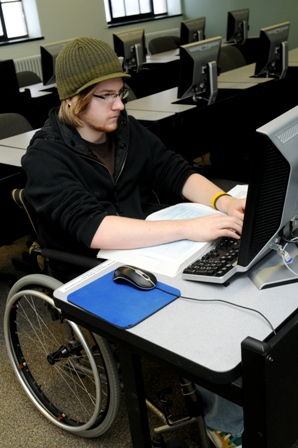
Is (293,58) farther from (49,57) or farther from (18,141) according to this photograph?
(18,141)

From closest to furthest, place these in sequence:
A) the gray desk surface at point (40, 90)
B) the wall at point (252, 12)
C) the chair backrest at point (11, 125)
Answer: the chair backrest at point (11, 125), the gray desk surface at point (40, 90), the wall at point (252, 12)

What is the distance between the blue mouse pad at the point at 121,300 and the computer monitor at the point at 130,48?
376 cm

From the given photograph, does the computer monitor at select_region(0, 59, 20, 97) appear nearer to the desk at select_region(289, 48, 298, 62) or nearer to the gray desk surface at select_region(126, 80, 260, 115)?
the gray desk surface at select_region(126, 80, 260, 115)

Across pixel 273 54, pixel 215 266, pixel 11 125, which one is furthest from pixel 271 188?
pixel 273 54

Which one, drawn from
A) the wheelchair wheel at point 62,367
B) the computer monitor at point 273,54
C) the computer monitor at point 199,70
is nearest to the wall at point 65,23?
the computer monitor at point 273,54

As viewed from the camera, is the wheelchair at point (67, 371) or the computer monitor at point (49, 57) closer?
the wheelchair at point (67, 371)

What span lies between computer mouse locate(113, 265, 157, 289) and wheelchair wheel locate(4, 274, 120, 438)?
28cm

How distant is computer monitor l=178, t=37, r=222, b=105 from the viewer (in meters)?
3.16

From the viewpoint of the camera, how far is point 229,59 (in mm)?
4699

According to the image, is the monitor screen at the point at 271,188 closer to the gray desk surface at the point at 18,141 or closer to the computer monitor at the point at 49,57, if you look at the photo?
the gray desk surface at the point at 18,141

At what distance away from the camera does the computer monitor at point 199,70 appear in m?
3.16

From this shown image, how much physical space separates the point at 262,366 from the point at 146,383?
1.09 m

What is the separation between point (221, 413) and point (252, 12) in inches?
271

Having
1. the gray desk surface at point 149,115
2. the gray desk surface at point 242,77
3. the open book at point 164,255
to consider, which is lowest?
the gray desk surface at point 242,77
